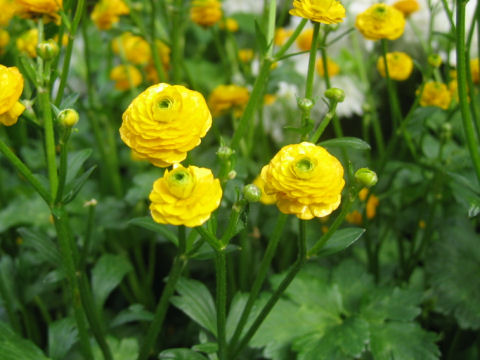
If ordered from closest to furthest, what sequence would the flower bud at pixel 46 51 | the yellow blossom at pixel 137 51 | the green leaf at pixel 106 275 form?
the flower bud at pixel 46 51, the green leaf at pixel 106 275, the yellow blossom at pixel 137 51

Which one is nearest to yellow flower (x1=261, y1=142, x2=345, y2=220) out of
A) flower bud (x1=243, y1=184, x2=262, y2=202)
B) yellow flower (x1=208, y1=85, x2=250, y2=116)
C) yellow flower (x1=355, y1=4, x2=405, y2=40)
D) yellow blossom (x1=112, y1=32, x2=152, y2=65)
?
flower bud (x1=243, y1=184, x2=262, y2=202)

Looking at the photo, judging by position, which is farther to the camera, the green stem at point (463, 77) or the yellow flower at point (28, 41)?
the yellow flower at point (28, 41)

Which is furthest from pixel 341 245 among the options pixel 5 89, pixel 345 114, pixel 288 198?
pixel 345 114

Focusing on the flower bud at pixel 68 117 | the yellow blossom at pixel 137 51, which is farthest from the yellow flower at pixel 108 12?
the flower bud at pixel 68 117

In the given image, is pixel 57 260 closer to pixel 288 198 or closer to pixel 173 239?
pixel 173 239

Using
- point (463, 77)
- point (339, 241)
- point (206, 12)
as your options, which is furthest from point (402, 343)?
point (206, 12)

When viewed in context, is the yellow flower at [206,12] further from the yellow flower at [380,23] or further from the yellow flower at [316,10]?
the yellow flower at [316,10]
